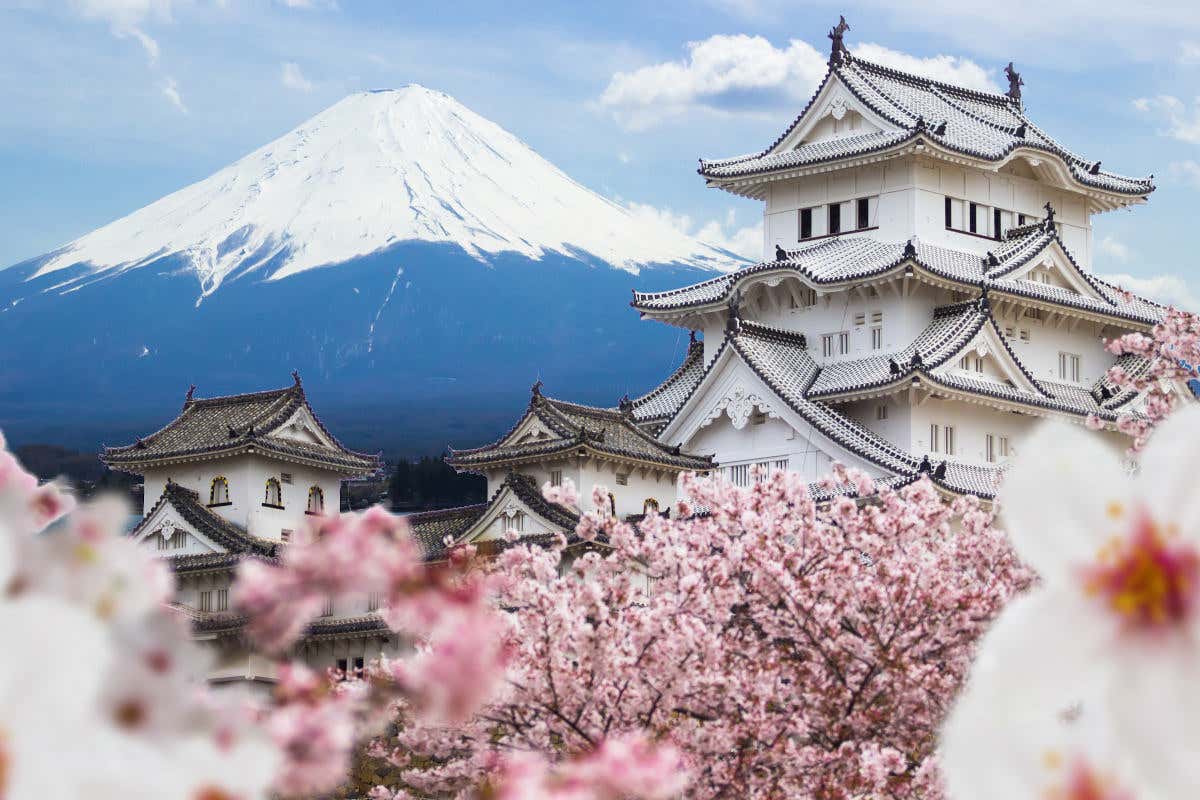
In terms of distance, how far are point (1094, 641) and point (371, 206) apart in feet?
581

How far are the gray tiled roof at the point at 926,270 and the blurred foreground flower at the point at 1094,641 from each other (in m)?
34.3

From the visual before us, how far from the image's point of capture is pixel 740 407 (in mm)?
37656

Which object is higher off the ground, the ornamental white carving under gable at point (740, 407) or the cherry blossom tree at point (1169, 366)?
the ornamental white carving under gable at point (740, 407)

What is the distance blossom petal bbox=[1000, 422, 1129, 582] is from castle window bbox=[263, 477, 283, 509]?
42447mm

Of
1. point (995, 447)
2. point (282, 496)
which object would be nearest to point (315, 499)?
point (282, 496)

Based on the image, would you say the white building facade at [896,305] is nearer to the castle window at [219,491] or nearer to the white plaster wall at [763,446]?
the white plaster wall at [763,446]

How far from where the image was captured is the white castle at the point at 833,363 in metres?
36.8

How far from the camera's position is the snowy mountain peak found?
579 feet

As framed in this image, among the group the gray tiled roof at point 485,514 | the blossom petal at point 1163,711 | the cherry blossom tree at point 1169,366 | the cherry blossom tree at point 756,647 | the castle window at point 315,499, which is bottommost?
the blossom petal at point 1163,711

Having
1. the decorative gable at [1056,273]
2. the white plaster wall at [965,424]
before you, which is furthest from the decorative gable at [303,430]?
the decorative gable at [1056,273]

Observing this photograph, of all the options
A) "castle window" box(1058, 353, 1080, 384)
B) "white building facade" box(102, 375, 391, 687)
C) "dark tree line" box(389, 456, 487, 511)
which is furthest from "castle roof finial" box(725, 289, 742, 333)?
"dark tree line" box(389, 456, 487, 511)

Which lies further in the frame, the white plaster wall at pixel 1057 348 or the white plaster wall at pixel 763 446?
the white plaster wall at pixel 1057 348

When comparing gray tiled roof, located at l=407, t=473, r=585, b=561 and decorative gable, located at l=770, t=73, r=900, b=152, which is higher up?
decorative gable, located at l=770, t=73, r=900, b=152

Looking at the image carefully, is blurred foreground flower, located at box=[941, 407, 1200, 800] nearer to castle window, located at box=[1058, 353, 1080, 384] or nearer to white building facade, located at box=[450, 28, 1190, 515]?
white building facade, located at box=[450, 28, 1190, 515]
